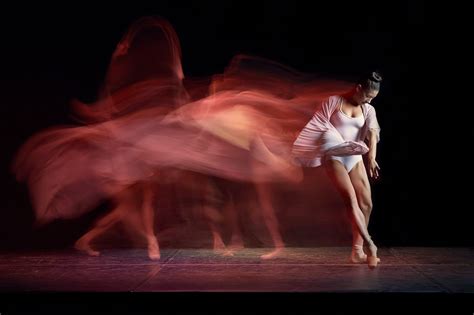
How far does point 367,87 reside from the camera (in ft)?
26.7

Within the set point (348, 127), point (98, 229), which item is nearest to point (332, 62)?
point (348, 127)

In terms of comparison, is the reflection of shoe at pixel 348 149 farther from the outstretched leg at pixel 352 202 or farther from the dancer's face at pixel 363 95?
the dancer's face at pixel 363 95

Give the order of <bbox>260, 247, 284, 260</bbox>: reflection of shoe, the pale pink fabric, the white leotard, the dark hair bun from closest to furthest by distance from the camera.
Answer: the dark hair bun
the pale pink fabric
the white leotard
<bbox>260, 247, 284, 260</bbox>: reflection of shoe

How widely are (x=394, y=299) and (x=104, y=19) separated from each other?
20.0 ft

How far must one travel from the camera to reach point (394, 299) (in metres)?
6.75

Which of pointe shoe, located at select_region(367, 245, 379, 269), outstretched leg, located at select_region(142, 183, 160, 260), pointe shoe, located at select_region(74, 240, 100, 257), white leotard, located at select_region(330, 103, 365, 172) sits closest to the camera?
pointe shoe, located at select_region(367, 245, 379, 269)

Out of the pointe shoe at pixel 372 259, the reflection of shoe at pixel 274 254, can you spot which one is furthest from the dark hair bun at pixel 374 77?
the reflection of shoe at pixel 274 254

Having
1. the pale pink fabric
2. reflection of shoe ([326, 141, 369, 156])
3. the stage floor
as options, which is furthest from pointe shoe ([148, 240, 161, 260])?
reflection of shoe ([326, 141, 369, 156])

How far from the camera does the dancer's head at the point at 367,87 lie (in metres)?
8.10

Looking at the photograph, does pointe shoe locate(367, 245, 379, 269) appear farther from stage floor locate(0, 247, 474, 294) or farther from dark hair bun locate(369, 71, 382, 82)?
dark hair bun locate(369, 71, 382, 82)

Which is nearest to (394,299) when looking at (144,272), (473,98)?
(144,272)

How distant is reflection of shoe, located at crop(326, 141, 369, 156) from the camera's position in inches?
321

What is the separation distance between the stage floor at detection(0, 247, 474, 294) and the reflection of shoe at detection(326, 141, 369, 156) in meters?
1.35

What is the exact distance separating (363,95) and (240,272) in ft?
8.15
